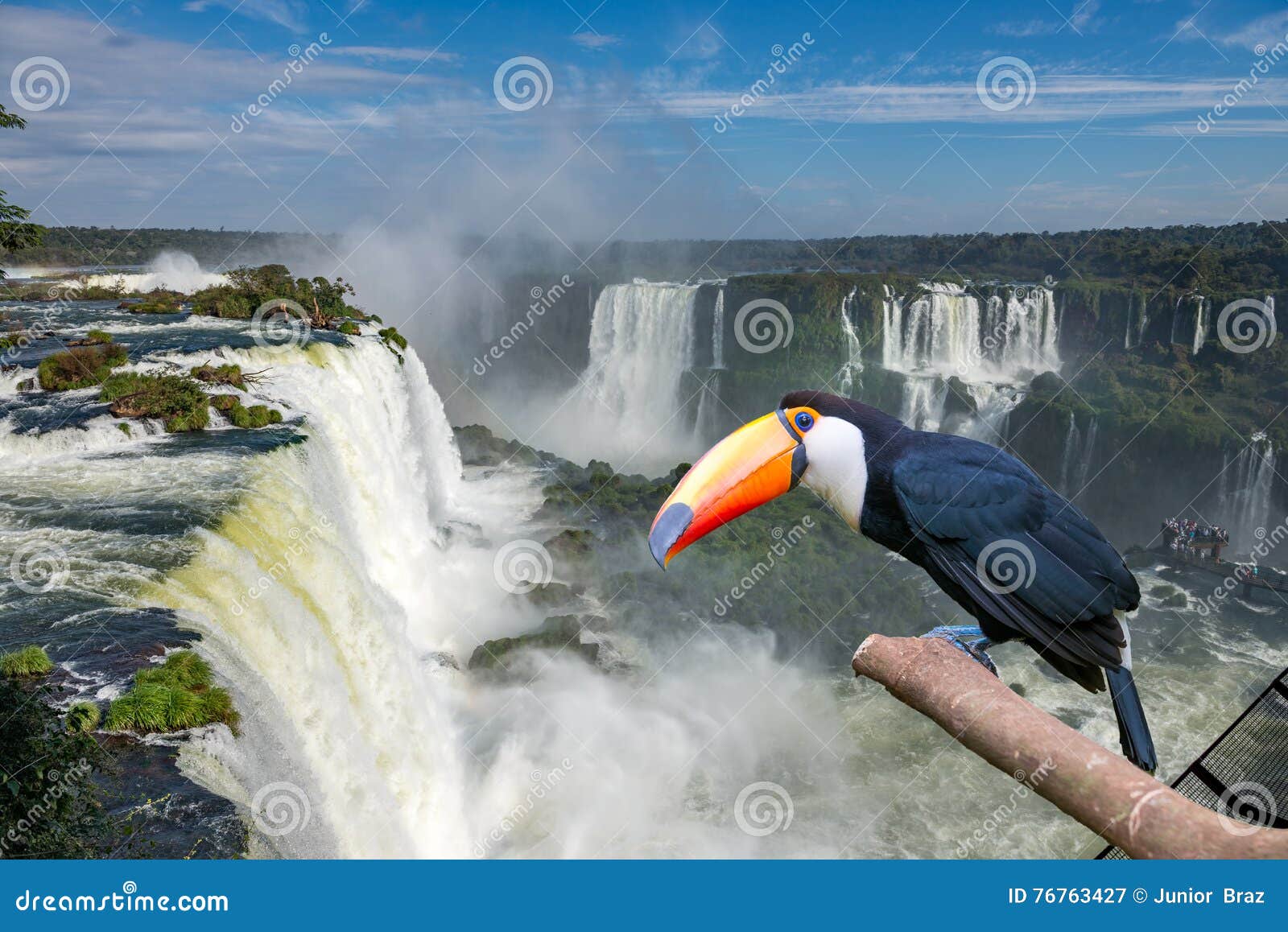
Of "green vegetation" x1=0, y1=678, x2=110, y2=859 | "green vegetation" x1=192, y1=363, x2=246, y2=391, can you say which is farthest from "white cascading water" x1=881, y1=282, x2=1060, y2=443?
"green vegetation" x1=0, y1=678, x2=110, y2=859

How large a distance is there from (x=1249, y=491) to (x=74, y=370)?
2808cm

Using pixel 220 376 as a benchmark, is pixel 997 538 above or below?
below

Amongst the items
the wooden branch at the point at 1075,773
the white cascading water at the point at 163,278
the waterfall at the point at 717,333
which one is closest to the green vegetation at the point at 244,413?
the wooden branch at the point at 1075,773

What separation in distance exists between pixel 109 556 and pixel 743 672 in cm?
1027

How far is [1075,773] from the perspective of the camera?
6.15 ft

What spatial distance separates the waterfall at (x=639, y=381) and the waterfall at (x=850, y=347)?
5.23 metres

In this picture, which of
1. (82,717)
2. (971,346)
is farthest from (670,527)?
(971,346)

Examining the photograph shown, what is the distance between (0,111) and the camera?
18.8 feet

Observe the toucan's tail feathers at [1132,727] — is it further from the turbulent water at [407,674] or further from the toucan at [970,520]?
the turbulent water at [407,674]

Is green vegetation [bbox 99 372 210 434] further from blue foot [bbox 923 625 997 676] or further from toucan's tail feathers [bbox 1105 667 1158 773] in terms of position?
toucan's tail feathers [bbox 1105 667 1158 773]

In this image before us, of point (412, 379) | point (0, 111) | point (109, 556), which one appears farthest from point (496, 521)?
point (0, 111)

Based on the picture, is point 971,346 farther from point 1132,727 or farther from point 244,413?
point 1132,727

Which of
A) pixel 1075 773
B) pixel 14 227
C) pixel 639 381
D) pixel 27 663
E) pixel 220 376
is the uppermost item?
pixel 639 381

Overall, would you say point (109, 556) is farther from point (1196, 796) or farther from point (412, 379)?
point (412, 379)
